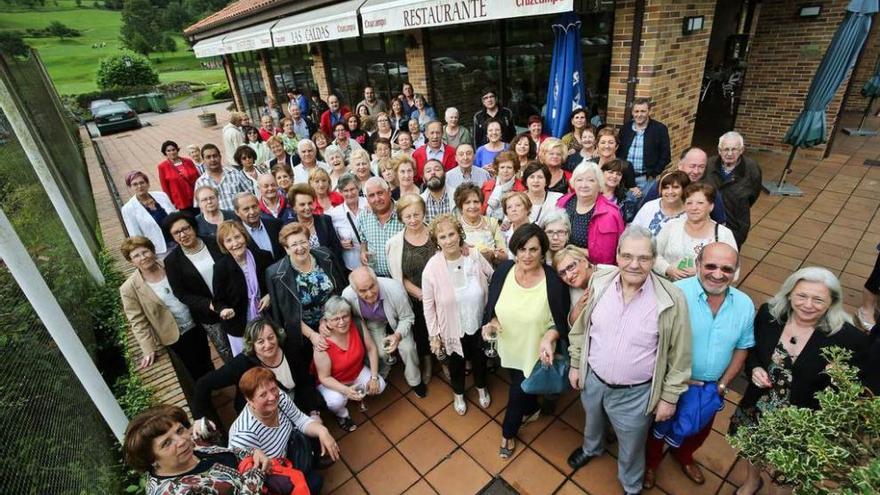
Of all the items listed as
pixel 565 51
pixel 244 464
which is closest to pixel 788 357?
pixel 244 464

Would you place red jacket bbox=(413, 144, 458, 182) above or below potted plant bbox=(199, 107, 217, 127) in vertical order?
above

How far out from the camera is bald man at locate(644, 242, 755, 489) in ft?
6.77

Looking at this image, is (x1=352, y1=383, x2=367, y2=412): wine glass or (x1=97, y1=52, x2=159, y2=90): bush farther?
(x1=97, y1=52, x2=159, y2=90): bush

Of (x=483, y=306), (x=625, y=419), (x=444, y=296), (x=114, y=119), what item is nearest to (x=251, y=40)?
(x=444, y=296)

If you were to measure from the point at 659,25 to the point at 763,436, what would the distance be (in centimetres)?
473

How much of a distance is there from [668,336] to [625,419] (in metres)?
0.55

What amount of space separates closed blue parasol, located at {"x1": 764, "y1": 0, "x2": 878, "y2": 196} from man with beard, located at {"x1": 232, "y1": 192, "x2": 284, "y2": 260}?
23.2ft

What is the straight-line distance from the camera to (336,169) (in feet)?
15.2

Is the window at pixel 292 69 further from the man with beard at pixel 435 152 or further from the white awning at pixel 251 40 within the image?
the man with beard at pixel 435 152

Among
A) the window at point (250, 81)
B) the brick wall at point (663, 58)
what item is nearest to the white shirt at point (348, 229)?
the brick wall at point (663, 58)

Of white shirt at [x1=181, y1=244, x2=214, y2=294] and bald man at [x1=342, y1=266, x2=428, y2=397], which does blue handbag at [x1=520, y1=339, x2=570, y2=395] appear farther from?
white shirt at [x1=181, y1=244, x2=214, y2=294]

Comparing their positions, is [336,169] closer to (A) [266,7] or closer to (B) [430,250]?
(B) [430,250]

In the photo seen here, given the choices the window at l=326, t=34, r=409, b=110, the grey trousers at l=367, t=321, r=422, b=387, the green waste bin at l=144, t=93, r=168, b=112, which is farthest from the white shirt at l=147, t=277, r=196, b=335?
the green waste bin at l=144, t=93, r=168, b=112

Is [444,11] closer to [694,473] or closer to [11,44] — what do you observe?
[694,473]
